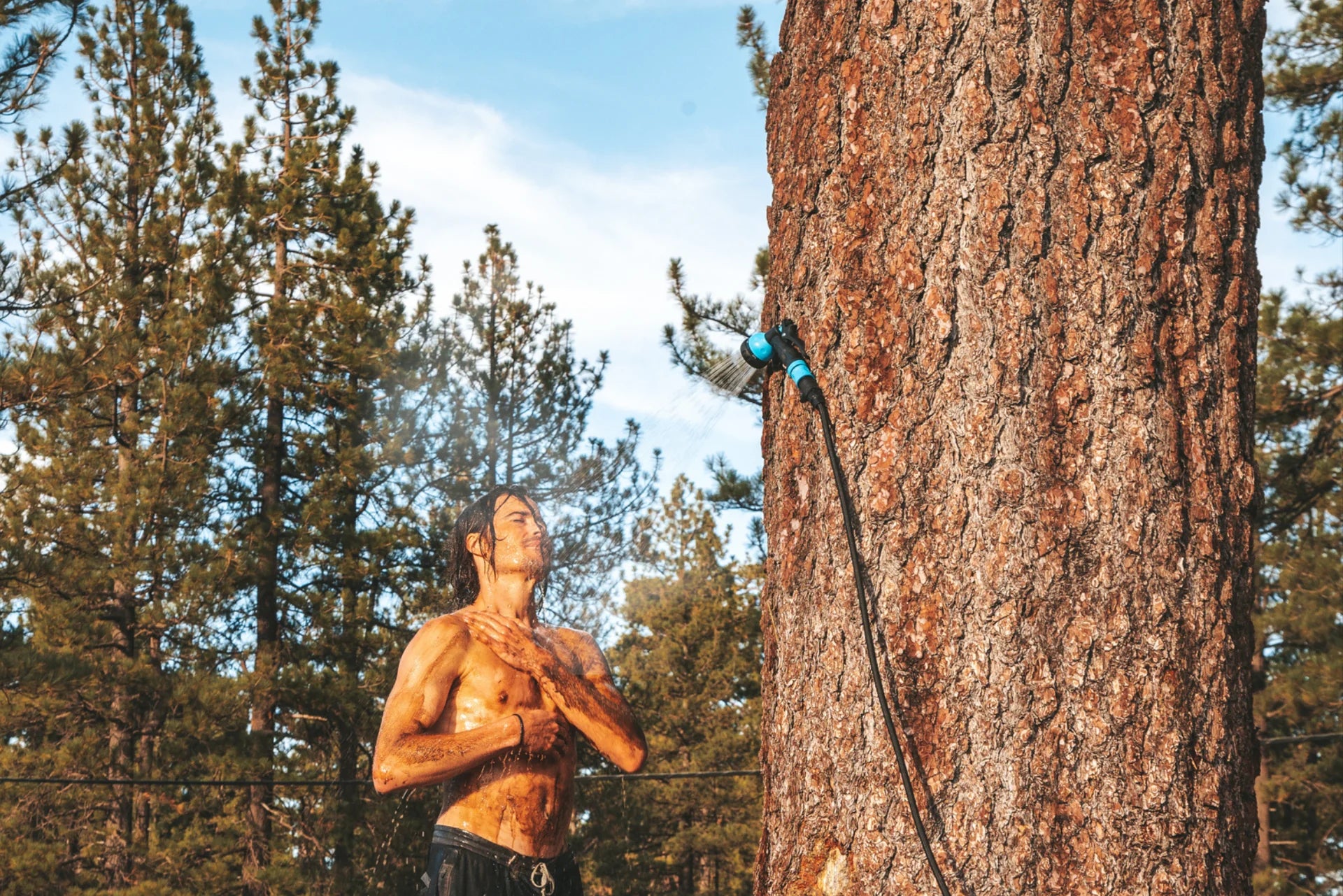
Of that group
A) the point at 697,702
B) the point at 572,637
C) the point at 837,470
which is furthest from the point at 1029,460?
the point at 697,702

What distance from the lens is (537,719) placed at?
2760mm

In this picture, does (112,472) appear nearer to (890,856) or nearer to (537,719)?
(537,719)

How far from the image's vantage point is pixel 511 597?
3.00 m

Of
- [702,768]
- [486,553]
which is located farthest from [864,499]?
[702,768]

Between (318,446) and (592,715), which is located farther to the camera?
(318,446)

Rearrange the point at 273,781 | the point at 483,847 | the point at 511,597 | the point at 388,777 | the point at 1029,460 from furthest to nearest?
the point at 273,781 → the point at 511,597 → the point at 483,847 → the point at 388,777 → the point at 1029,460

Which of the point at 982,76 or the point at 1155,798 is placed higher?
the point at 982,76

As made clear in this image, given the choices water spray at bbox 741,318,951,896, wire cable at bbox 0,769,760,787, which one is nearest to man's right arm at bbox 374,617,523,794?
wire cable at bbox 0,769,760,787

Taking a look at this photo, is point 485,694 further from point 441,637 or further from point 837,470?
point 837,470

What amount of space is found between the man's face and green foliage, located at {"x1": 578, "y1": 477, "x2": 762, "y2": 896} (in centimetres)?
1740

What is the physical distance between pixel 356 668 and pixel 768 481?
37.4ft

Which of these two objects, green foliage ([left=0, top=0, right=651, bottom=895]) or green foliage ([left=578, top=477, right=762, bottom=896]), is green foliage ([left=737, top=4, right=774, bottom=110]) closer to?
green foliage ([left=0, top=0, right=651, bottom=895])

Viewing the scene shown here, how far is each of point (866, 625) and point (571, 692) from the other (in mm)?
1362

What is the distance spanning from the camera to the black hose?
1548mm
